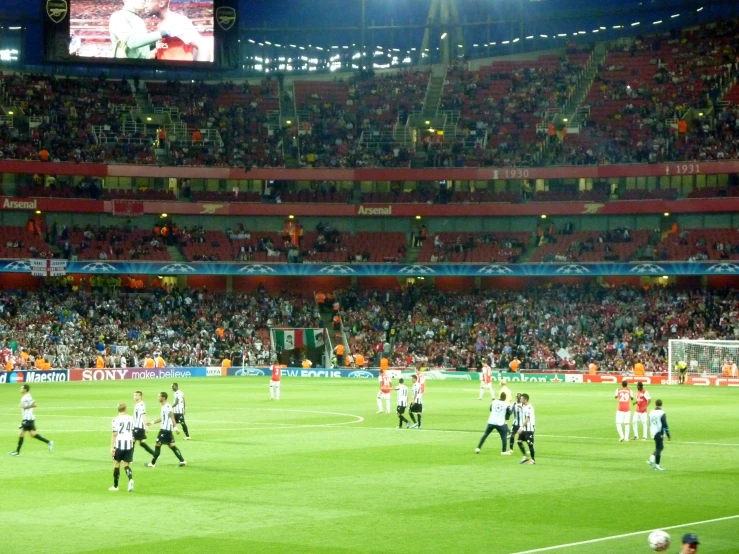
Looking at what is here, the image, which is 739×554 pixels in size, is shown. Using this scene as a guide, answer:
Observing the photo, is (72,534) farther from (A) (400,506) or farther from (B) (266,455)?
(B) (266,455)

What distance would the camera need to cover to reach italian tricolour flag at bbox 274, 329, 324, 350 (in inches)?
3246

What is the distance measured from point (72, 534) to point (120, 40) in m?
62.8

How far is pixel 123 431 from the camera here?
24.9 m

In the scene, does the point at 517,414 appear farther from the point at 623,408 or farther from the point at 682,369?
the point at 682,369

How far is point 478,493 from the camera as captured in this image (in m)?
26.0

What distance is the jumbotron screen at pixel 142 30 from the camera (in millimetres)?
77562

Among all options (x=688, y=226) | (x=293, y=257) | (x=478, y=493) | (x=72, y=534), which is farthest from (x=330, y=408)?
(x=688, y=226)

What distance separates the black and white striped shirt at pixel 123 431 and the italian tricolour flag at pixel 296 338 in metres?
57.3

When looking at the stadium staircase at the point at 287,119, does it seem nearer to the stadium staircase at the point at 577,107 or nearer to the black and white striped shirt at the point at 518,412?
the stadium staircase at the point at 577,107

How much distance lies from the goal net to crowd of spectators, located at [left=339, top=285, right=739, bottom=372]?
1.88 metres

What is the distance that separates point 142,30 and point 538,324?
34.2 m

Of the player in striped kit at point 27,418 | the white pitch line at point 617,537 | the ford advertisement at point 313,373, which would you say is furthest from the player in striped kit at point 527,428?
the ford advertisement at point 313,373

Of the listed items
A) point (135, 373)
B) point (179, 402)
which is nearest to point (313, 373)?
point (135, 373)

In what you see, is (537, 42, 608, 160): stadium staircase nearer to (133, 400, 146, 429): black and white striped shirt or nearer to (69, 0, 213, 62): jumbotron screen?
(69, 0, 213, 62): jumbotron screen
